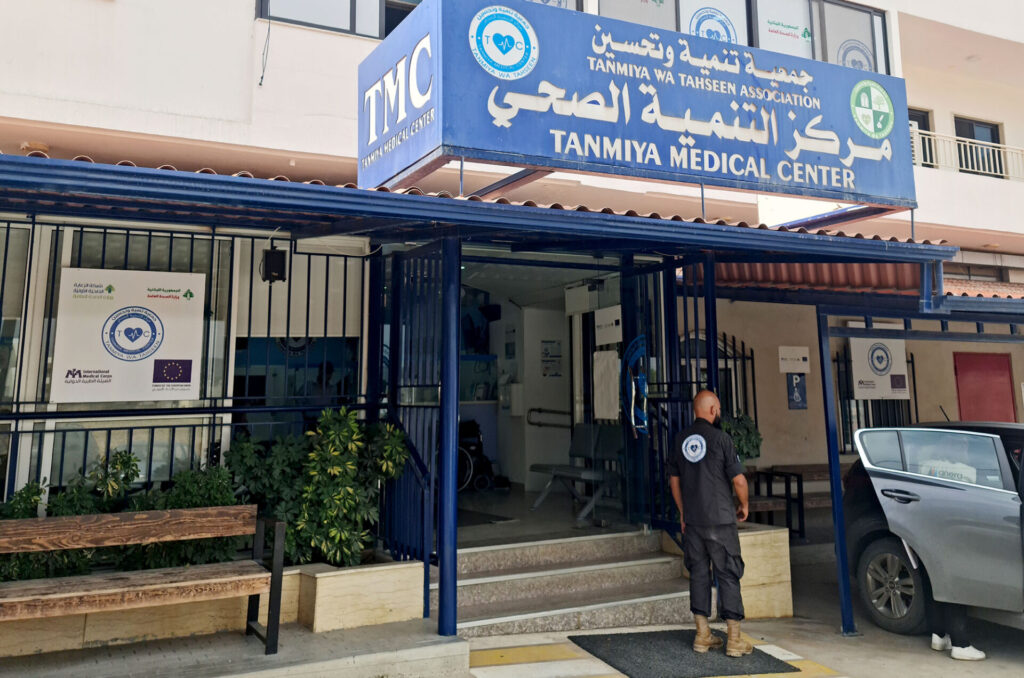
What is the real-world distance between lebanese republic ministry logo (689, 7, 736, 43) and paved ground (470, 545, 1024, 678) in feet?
22.4

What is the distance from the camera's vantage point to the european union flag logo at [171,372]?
5848 millimetres

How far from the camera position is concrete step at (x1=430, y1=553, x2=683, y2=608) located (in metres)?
5.69

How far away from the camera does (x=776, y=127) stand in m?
6.28

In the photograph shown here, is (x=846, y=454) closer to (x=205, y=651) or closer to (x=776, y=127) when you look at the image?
(x=776, y=127)

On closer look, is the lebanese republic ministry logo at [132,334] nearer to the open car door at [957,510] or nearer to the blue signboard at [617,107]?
the blue signboard at [617,107]

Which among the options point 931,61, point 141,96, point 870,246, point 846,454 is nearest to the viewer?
point 870,246

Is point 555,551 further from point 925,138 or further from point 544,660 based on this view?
point 925,138

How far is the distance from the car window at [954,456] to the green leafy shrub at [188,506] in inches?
208

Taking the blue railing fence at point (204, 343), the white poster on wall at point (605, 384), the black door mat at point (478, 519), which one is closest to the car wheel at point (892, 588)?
the white poster on wall at point (605, 384)

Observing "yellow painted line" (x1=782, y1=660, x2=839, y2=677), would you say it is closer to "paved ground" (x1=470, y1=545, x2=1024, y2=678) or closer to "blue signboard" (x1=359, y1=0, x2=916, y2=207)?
"paved ground" (x1=470, y1=545, x2=1024, y2=678)

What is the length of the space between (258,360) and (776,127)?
16.0ft

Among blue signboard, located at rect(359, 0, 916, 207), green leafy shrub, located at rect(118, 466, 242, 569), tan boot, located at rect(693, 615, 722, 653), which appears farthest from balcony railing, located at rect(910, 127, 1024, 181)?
green leafy shrub, located at rect(118, 466, 242, 569)

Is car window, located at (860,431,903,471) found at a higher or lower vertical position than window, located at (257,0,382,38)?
lower

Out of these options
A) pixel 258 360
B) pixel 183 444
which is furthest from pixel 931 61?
pixel 183 444
